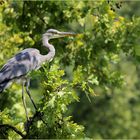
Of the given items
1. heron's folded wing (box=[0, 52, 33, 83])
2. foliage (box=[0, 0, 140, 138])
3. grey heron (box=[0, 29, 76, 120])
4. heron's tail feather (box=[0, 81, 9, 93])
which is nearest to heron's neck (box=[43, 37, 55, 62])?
grey heron (box=[0, 29, 76, 120])

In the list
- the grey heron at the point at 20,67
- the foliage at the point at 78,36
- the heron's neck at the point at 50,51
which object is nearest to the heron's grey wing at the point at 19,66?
the grey heron at the point at 20,67

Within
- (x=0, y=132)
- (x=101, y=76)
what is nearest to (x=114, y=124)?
(x=101, y=76)

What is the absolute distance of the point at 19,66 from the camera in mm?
10508

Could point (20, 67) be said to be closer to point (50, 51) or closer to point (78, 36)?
point (50, 51)

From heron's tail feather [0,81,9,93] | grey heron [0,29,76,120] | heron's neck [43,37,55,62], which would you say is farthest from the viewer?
heron's neck [43,37,55,62]

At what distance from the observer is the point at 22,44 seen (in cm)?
1475

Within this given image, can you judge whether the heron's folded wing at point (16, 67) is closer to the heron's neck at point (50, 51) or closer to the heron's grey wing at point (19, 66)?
the heron's grey wing at point (19, 66)

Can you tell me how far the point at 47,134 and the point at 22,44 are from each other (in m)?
6.58

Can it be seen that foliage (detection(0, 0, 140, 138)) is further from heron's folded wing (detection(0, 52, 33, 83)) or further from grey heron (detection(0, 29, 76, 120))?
heron's folded wing (detection(0, 52, 33, 83))

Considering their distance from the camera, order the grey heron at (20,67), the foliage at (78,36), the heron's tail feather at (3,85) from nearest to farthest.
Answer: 1. the heron's tail feather at (3,85)
2. the grey heron at (20,67)
3. the foliage at (78,36)

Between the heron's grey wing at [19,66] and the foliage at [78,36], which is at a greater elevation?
the heron's grey wing at [19,66]

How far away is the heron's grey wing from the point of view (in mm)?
10124

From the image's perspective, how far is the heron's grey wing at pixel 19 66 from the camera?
399 inches

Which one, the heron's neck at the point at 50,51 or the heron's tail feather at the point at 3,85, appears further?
the heron's neck at the point at 50,51
